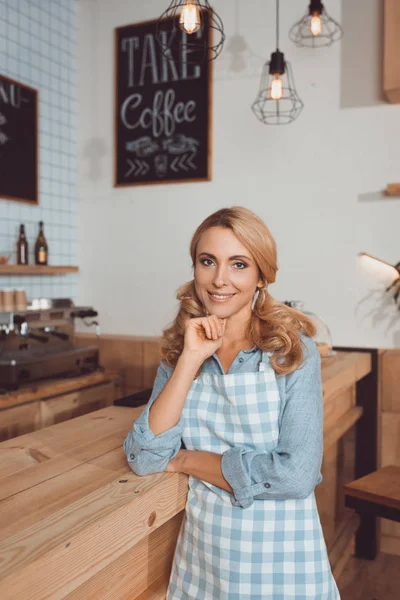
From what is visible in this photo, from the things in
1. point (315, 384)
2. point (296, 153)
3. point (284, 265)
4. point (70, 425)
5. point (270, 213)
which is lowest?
point (70, 425)

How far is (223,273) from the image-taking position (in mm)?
1400

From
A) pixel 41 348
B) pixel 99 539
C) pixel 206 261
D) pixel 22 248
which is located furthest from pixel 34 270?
pixel 99 539

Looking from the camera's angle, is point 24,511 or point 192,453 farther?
point 192,453

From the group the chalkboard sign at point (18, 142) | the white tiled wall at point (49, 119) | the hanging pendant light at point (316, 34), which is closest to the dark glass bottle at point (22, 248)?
the white tiled wall at point (49, 119)

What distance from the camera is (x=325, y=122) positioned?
3.28m

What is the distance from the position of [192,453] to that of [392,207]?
7.34ft

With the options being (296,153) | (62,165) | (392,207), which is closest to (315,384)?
(392,207)

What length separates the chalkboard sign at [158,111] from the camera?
3607mm

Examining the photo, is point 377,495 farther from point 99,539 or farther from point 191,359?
point 99,539

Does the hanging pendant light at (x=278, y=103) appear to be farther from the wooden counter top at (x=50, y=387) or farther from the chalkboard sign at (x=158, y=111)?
the wooden counter top at (x=50, y=387)

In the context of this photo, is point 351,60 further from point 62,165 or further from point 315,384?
point 315,384

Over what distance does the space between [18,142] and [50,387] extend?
1.56 meters

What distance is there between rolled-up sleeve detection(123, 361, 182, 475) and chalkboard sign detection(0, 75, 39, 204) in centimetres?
246

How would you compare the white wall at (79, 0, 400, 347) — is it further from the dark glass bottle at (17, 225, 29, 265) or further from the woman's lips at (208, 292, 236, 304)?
the woman's lips at (208, 292, 236, 304)
